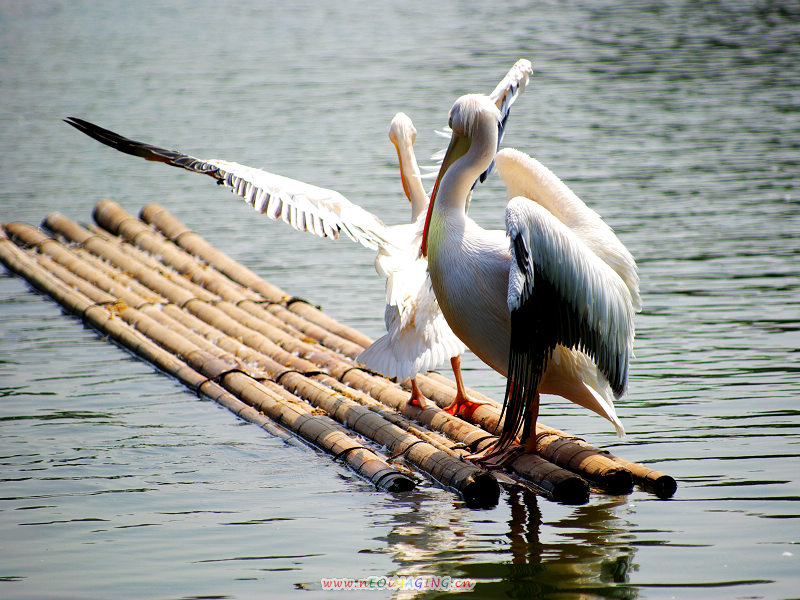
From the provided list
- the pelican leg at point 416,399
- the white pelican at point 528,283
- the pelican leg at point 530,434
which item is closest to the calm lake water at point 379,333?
the pelican leg at point 530,434

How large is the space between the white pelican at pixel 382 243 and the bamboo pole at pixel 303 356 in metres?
0.24

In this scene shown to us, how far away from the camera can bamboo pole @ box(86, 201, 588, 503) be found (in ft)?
16.6

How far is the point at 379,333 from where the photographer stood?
8.14 metres

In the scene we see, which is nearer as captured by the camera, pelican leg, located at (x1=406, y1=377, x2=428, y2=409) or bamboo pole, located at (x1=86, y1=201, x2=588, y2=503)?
bamboo pole, located at (x1=86, y1=201, x2=588, y2=503)

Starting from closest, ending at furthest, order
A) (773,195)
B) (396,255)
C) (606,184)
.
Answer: (396,255)
(773,195)
(606,184)

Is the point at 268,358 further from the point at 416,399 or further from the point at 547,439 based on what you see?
the point at 547,439

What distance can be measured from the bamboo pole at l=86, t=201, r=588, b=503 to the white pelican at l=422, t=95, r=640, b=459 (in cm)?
27

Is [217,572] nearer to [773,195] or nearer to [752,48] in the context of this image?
[773,195]

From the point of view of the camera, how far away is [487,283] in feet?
16.9

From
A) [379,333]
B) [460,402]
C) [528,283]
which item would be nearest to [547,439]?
[460,402]

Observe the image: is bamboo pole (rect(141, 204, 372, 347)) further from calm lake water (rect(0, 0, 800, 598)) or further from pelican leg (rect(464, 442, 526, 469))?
pelican leg (rect(464, 442, 526, 469))

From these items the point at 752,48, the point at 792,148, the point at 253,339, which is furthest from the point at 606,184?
the point at 752,48

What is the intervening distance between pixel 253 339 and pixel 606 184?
6.12 m

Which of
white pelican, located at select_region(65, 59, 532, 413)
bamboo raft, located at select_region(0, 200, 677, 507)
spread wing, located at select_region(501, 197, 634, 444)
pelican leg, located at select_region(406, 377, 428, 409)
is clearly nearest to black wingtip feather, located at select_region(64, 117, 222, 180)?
white pelican, located at select_region(65, 59, 532, 413)
